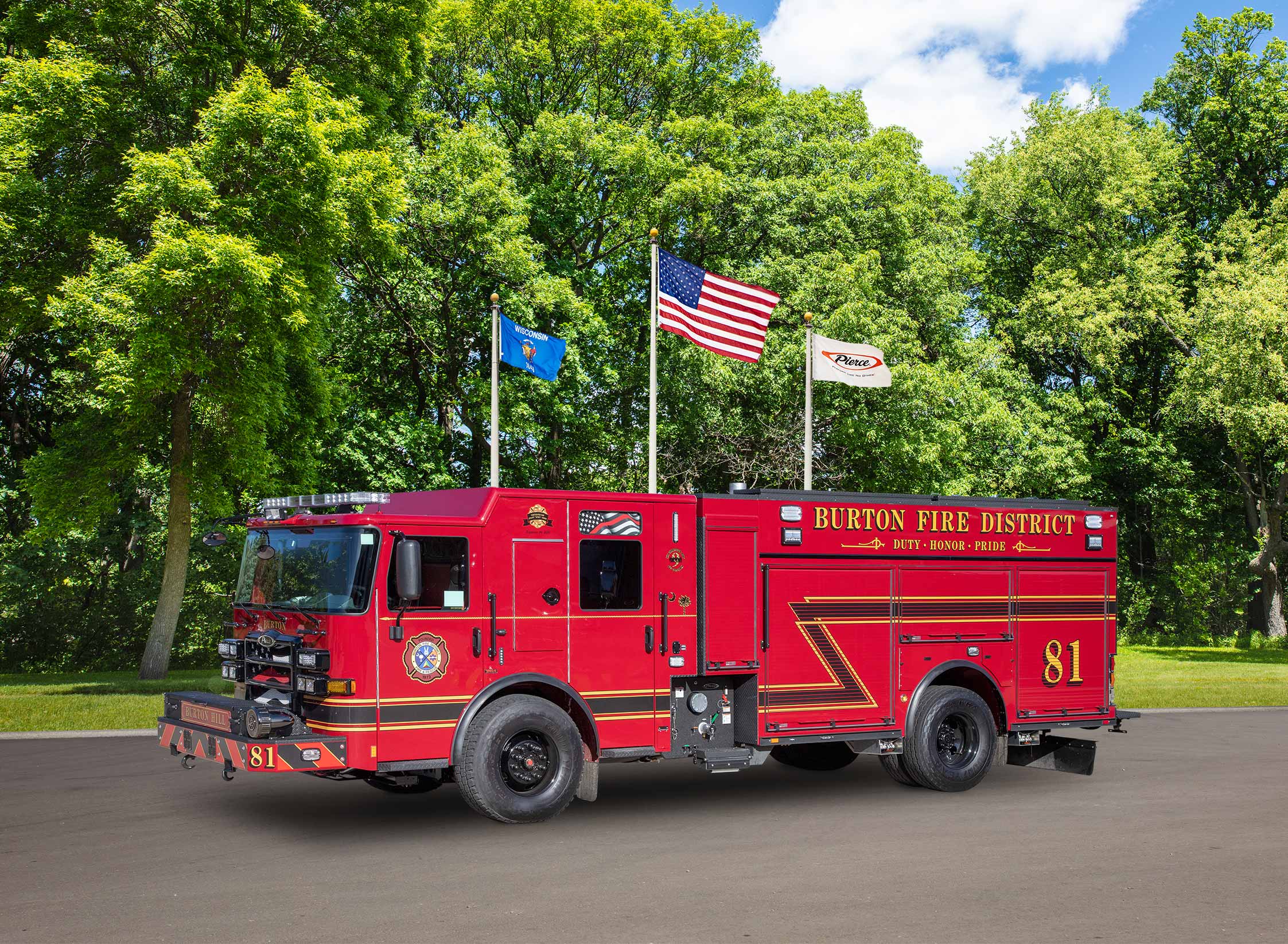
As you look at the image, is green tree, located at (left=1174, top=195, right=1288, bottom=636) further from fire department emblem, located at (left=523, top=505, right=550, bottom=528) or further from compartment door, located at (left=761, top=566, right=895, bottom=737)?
fire department emblem, located at (left=523, top=505, right=550, bottom=528)

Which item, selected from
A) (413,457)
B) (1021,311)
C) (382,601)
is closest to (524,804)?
(382,601)

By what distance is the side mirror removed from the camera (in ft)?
30.2

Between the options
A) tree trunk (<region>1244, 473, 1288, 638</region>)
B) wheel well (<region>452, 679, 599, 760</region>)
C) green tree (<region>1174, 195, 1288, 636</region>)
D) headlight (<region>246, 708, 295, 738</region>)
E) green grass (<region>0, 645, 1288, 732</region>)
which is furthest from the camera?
tree trunk (<region>1244, 473, 1288, 638</region>)

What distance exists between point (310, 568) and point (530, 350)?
37.1 ft

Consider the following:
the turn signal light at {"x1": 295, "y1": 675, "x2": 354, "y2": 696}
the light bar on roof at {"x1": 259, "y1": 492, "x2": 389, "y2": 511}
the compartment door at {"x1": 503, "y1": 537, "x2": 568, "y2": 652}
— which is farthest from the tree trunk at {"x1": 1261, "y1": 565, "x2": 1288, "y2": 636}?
the turn signal light at {"x1": 295, "y1": 675, "x2": 354, "y2": 696}

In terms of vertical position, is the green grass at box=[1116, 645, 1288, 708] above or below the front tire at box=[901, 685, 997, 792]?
below

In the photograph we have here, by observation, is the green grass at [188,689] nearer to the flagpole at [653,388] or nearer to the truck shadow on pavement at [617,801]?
the truck shadow on pavement at [617,801]

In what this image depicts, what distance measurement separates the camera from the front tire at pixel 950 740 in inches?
460

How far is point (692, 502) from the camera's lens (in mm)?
10953

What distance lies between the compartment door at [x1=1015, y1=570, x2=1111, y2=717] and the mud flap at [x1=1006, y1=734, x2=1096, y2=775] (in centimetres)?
37

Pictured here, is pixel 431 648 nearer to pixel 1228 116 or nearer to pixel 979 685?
pixel 979 685

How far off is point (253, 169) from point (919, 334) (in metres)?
20.0

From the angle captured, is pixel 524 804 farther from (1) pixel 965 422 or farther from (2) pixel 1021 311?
(2) pixel 1021 311

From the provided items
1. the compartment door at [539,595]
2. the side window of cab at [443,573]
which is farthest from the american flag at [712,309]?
the side window of cab at [443,573]
